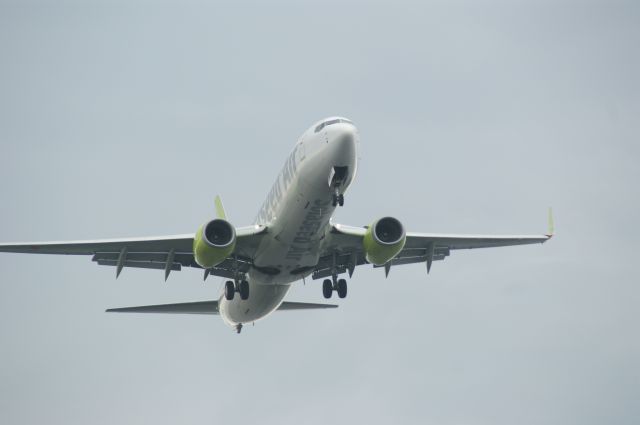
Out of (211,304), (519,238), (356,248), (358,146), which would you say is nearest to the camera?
(358,146)

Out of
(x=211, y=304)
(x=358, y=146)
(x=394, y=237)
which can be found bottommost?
(x=211, y=304)

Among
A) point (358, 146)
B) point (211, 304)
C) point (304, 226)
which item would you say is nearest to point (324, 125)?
point (358, 146)

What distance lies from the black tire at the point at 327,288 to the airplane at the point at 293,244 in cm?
4

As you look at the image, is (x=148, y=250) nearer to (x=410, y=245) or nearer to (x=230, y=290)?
(x=230, y=290)

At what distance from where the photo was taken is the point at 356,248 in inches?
1511

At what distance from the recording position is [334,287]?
3897 centimetres

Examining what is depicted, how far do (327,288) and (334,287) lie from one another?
1.19ft

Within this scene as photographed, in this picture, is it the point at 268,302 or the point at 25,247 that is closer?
the point at 25,247

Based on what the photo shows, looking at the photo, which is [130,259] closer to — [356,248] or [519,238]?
[356,248]

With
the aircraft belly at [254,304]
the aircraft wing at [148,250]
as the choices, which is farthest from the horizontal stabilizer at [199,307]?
the aircraft wing at [148,250]

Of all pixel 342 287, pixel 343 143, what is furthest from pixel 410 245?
pixel 343 143

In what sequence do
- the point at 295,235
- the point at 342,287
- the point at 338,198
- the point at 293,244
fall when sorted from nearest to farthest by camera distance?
1. the point at 338,198
2. the point at 295,235
3. the point at 293,244
4. the point at 342,287

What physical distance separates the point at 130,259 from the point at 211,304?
6.55 m

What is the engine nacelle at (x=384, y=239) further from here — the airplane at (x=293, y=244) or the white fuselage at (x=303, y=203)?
the white fuselage at (x=303, y=203)
